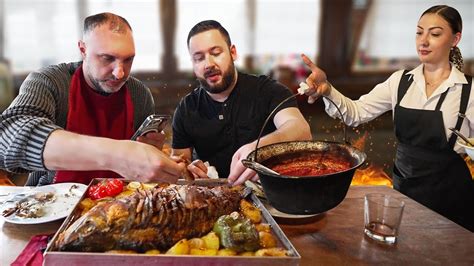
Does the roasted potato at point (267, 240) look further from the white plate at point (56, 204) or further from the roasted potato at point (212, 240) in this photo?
the white plate at point (56, 204)

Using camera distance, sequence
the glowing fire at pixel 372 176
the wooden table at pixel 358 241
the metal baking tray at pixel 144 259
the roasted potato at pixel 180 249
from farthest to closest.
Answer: the glowing fire at pixel 372 176
the wooden table at pixel 358 241
the roasted potato at pixel 180 249
the metal baking tray at pixel 144 259

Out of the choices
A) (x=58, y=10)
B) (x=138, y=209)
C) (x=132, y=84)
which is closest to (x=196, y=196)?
(x=138, y=209)

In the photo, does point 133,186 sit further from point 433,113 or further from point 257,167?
point 433,113

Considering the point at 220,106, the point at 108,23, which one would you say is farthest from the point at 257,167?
the point at 220,106

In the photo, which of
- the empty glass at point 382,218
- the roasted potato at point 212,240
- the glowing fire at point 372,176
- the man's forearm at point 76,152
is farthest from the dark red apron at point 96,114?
the glowing fire at point 372,176

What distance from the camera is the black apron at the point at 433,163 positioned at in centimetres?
258

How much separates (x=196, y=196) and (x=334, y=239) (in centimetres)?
50

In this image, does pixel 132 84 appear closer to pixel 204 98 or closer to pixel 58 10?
pixel 204 98

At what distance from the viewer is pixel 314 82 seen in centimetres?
199

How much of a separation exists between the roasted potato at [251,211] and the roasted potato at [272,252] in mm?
208

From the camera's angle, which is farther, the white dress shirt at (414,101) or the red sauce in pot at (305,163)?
the white dress shirt at (414,101)

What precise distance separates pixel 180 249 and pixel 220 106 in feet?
5.55

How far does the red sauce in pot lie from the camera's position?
1.44 meters

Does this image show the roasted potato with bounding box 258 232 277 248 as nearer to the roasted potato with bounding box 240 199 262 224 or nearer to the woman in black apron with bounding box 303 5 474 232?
the roasted potato with bounding box 240 199 262 224
